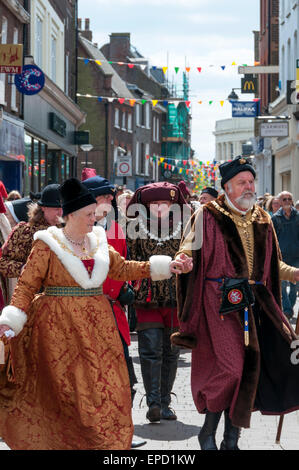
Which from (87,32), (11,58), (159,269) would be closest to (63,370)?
(159,269)

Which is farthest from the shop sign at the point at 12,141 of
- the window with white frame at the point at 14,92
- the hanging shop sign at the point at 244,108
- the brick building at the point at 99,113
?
the brick building at the point at 99,113

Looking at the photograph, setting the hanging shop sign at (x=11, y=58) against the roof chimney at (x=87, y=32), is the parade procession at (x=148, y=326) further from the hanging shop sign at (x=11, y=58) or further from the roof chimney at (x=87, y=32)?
the roof chimney at (x=87, y=32)

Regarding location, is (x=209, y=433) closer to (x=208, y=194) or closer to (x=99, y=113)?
(x=208, y=194)

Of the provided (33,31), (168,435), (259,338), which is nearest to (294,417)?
(168,435)

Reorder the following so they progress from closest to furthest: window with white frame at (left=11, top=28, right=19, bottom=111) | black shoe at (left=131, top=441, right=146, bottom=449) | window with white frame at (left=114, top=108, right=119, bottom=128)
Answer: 1. black shoe at (left=131, top=441, right=146, bottom=449)
2. window with white frame at (left=11, top=28, right=19, bottom=111)
3. window with white frame at (left=114, top=108, right=119, bottom=128)

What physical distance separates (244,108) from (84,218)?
23597 millimetres

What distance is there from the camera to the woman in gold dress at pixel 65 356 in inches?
200

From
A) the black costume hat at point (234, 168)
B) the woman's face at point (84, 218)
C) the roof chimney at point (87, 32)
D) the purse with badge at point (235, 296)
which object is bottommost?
the purse with badge at point (235, 296)

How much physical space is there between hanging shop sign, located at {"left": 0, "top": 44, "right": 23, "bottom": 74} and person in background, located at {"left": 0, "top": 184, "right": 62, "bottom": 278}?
1043cm

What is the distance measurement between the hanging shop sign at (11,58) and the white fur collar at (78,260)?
12100mm

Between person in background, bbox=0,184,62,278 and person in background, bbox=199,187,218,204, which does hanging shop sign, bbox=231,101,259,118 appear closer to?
person in background, bbox=199,187,218,204

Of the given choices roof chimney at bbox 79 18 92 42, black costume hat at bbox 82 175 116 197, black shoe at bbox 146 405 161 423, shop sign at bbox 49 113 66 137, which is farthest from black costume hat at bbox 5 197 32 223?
roof chimney at bbox 79 18 92 42

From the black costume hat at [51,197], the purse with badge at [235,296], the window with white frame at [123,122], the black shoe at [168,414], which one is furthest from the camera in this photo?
the window with white frame at [123,122]

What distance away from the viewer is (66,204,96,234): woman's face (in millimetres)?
5293
